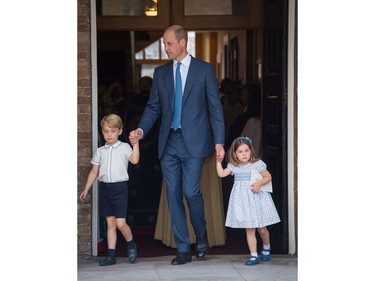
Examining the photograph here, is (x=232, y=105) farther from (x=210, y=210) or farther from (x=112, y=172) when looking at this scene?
(x=112, y=172)

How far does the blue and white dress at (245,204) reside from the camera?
29.9 feet

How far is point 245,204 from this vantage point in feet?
30.0

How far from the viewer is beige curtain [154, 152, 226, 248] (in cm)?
Answer: 1038

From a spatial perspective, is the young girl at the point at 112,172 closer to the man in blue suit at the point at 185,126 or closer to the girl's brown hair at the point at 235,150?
the man in blue suit at the point at 185,126

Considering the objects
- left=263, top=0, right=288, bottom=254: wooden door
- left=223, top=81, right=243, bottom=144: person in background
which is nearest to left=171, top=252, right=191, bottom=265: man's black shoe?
left=263, top=0, right=288, bottom=254: wooden door

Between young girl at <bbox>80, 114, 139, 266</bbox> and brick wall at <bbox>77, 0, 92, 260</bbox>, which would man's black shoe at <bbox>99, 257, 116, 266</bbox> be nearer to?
young girl at <bbox>80, 114, 139, 266</bbox>

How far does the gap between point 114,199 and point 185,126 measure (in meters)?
0.85

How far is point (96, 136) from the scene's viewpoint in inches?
383

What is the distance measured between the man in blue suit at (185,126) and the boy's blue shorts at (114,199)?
0.40m

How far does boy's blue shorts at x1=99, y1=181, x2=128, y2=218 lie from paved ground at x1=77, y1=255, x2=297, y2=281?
46cm

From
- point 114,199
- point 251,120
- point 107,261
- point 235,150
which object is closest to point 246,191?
point 235,150
